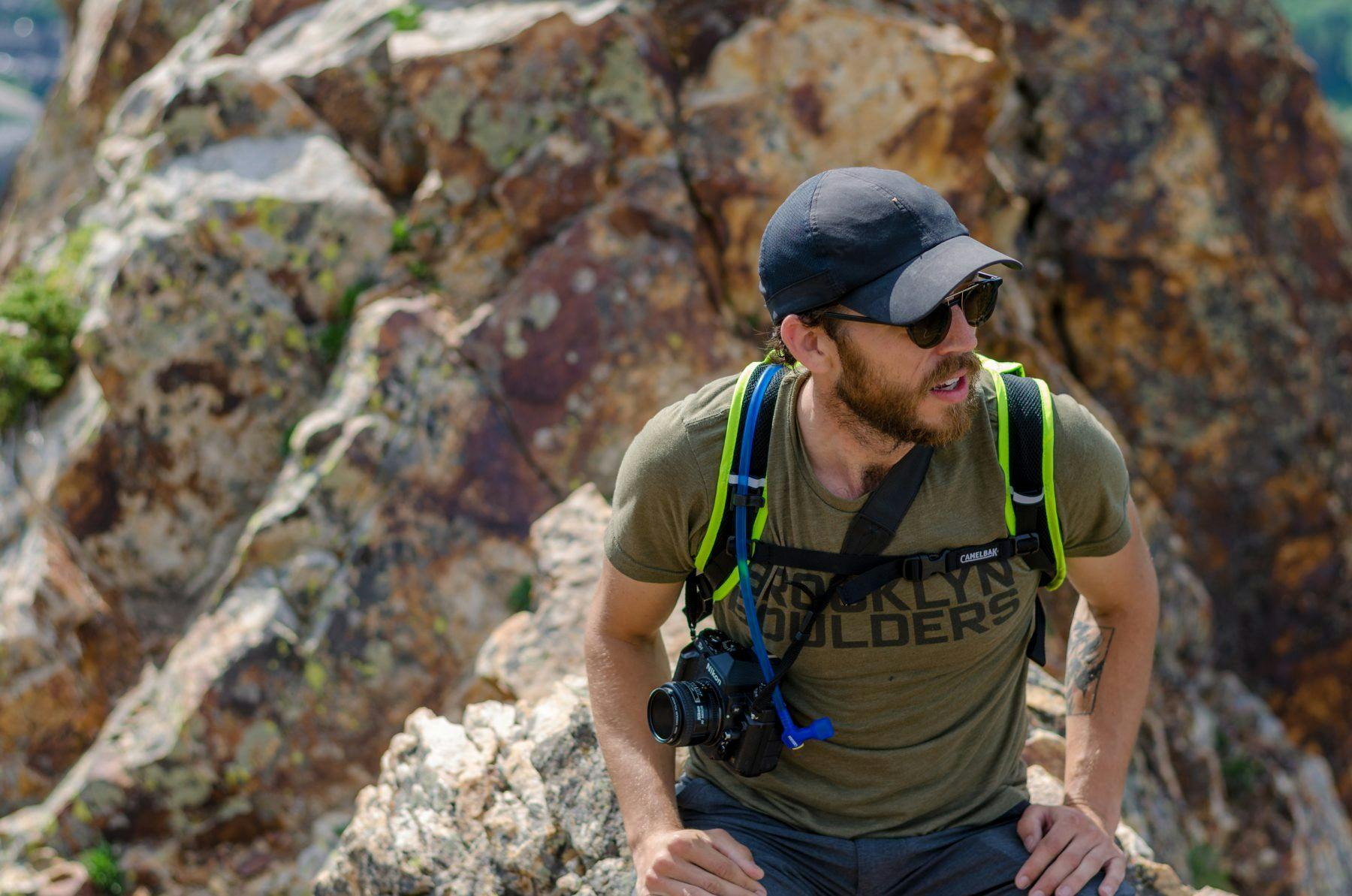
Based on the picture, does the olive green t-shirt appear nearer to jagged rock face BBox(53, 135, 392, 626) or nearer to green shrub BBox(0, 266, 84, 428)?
jagged rock face BBox(53, 135, 392, 626)

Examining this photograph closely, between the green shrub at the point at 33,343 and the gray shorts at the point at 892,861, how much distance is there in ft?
23.9

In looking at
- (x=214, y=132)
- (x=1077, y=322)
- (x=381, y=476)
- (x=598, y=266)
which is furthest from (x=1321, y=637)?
(x=214, y=132)

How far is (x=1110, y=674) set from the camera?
375cm

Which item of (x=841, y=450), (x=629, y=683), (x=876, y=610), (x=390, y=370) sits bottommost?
(x=390, y=370)

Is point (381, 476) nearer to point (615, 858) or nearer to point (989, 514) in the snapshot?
point (615, 858)

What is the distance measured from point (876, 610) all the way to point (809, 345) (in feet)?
2.72

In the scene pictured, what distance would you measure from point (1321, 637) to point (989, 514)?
380 inches

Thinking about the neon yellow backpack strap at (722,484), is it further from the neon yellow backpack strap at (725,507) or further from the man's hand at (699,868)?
the man's hand at (699,868)

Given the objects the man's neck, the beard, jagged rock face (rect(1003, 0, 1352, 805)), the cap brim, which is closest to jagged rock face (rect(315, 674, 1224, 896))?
the man's neck

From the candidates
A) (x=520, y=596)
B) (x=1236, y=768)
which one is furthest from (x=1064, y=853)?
(x=1236, y=768)

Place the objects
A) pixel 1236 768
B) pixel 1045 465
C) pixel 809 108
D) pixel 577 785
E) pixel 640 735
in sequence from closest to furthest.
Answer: pixel 1045 465 < pixel 640 735 < pixel 577 785 < pixel 809 108 < pixel 1236 768

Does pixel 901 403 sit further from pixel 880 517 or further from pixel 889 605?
pixel 889 605

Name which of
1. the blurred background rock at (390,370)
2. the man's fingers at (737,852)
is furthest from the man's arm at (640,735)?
the blurred background rock at (390,370)

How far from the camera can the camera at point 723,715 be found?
3461 mm
